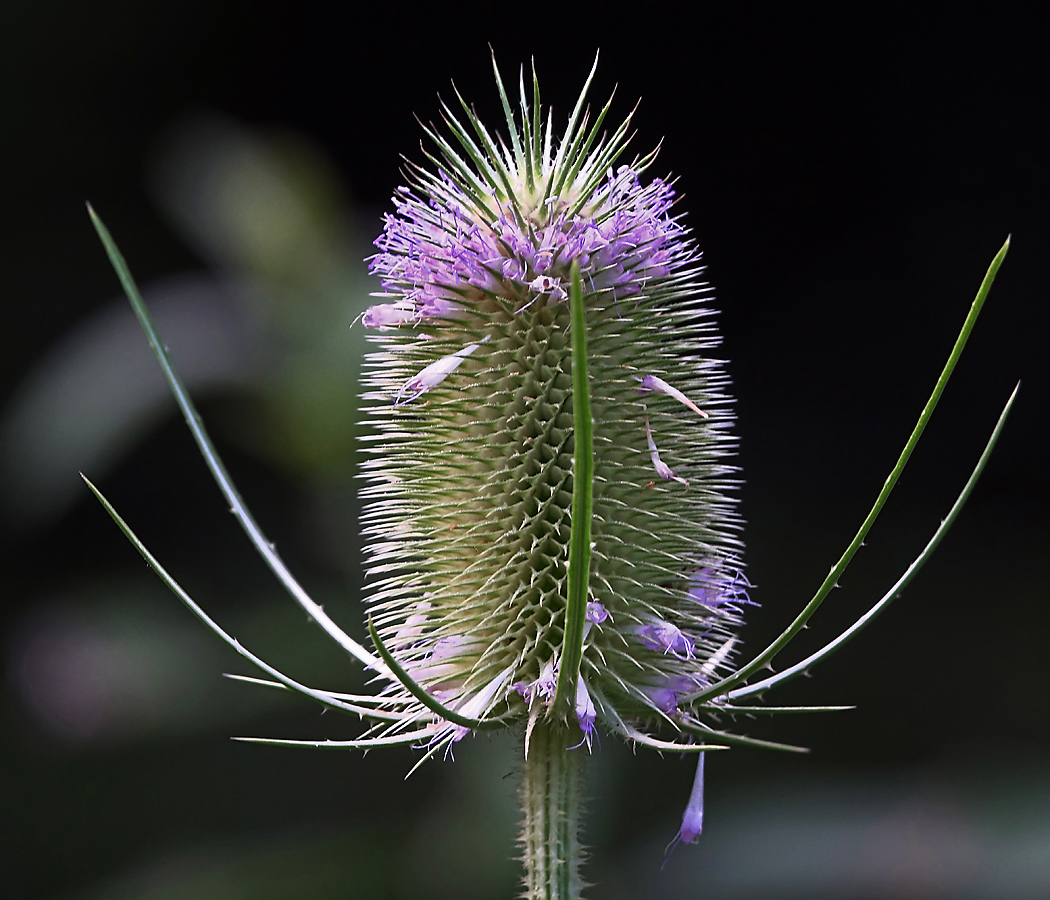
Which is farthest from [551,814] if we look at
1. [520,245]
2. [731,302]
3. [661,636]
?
[731,302]

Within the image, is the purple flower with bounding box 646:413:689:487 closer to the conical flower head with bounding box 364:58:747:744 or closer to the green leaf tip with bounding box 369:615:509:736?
the conical flower head with bounding box 364:58:747:744

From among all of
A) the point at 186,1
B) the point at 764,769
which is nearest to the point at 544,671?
the point at 764,769

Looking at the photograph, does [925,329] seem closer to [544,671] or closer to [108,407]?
[108,407]

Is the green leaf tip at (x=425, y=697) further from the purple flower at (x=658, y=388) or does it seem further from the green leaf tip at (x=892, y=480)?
the purple flower at (x=658, y=388)

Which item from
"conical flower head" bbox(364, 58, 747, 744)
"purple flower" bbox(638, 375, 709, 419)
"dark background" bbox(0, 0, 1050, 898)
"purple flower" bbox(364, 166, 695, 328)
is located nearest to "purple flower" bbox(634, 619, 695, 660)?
"conical flower head" bbox(364, 58, 747, 744)

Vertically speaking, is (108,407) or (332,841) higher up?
(108,407)

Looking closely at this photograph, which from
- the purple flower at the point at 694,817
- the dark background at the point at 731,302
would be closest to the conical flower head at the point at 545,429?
the purple flower at the point at 694,817
